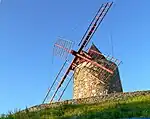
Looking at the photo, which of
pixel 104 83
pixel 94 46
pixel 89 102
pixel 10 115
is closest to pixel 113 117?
pixel 10 115

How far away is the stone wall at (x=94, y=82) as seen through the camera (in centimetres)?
3597

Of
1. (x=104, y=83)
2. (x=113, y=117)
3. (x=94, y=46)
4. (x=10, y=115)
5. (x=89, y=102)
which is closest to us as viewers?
(x=113, y=117)

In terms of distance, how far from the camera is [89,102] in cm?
2847

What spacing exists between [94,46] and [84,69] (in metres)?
2.43

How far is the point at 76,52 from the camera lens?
38594 mm

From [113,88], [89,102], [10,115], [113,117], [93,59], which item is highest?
[93,59]

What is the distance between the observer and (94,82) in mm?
36188

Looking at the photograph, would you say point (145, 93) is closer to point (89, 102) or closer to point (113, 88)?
point (89, 102)

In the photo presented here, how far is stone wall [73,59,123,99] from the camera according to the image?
3597cm

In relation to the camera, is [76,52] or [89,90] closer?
[89,90]

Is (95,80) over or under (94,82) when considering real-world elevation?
over

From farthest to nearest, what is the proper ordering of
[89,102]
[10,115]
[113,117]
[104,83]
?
[104,83] → [89,102] → [10,115] → [113,117]

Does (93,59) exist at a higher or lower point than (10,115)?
higher

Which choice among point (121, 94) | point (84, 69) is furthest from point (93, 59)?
point (121, 94)
